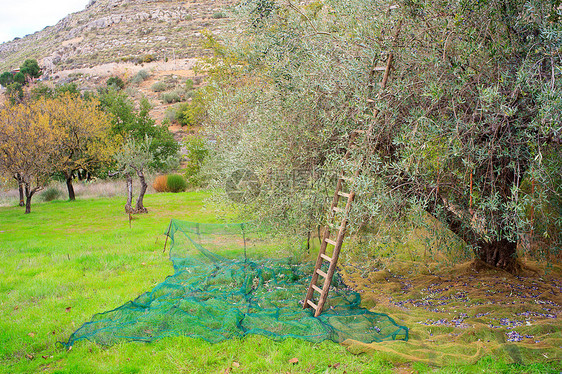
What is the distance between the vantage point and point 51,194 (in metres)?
24.8

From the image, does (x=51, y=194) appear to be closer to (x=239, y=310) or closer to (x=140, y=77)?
(x=239, y=310)

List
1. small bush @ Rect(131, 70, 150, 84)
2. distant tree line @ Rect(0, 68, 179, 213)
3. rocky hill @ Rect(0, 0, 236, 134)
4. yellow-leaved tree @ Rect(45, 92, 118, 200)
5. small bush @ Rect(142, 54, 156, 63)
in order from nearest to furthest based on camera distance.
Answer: distant tree line @ Rect(0, 68, 179, 213) < yellow-leaved tree @ Rect(45, 92, 118, 200) < rocky hill @ Rect(0, 0, 236, 134) < small bush @ Rect(131, 70, 150, 84) < small bush @ Rect(142, 54, 156, 63)

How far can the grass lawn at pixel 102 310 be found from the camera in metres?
4.75

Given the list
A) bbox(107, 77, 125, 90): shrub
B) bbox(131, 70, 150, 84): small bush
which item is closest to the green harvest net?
bbox(107, 77, 125, 90): shrub

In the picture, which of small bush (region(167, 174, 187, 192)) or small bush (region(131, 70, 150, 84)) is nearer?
small bush (region(167, 174, 187, 192))

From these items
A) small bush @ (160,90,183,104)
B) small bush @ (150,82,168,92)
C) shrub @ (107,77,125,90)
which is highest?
shrub @ (107,77,125,90)

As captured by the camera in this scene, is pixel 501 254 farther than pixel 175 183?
No

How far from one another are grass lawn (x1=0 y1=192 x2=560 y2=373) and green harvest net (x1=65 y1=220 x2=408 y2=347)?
0.22m

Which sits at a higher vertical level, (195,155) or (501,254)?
(195,155)

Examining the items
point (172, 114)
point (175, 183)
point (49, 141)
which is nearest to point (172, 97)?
point (172, 114)

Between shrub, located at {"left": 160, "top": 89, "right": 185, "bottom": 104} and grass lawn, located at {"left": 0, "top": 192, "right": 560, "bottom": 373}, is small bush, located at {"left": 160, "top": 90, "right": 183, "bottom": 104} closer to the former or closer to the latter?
shrub, located at {"left": 160, "top": 89, "right": 185, "bottom": 104}

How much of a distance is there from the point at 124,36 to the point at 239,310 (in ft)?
227

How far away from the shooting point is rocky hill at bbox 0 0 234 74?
192ft

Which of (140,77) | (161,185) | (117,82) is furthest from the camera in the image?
(140,77)
